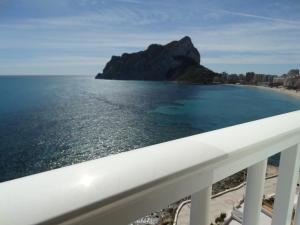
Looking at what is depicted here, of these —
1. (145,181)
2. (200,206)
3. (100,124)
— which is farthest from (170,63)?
(145,181)

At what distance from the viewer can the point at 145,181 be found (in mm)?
A: 430

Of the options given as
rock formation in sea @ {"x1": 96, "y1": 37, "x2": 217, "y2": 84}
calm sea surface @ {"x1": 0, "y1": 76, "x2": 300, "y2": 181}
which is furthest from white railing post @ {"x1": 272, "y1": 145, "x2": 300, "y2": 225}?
rock formation in sea @ {"x1": 96, "y1": 37, "x2": 217, "y2": 84}

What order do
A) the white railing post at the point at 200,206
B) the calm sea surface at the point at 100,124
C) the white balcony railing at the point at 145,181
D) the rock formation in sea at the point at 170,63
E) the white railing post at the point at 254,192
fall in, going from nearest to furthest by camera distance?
the white balcony railing at the point at 145,181, the white railing post at the point at 200,206, the white railing post at the point at 254,192, the calm sea surface at the point at 100,124, the rock formation in sea at the point at 170,63

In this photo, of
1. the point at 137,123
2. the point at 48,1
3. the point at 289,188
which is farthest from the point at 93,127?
the point at 48,1

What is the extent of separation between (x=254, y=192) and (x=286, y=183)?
0.19 meters

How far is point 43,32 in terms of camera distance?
99.3 m

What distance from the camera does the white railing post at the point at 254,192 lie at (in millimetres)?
715

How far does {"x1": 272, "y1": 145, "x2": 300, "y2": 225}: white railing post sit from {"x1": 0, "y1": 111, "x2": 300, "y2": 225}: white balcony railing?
11cm

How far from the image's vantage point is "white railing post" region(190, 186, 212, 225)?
1.84 feet

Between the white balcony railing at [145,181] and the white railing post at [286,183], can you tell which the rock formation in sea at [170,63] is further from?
the white balcony railing at [145,181]

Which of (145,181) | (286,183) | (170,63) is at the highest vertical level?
(170,63)

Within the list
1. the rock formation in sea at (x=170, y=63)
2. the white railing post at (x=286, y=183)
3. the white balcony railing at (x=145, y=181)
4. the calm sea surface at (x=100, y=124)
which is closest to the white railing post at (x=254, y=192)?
the white balcony railing at (x=145, y=181)

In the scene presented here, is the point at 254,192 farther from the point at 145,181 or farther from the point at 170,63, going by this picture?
the point at 170,63

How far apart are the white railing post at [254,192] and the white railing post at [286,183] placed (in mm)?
160
